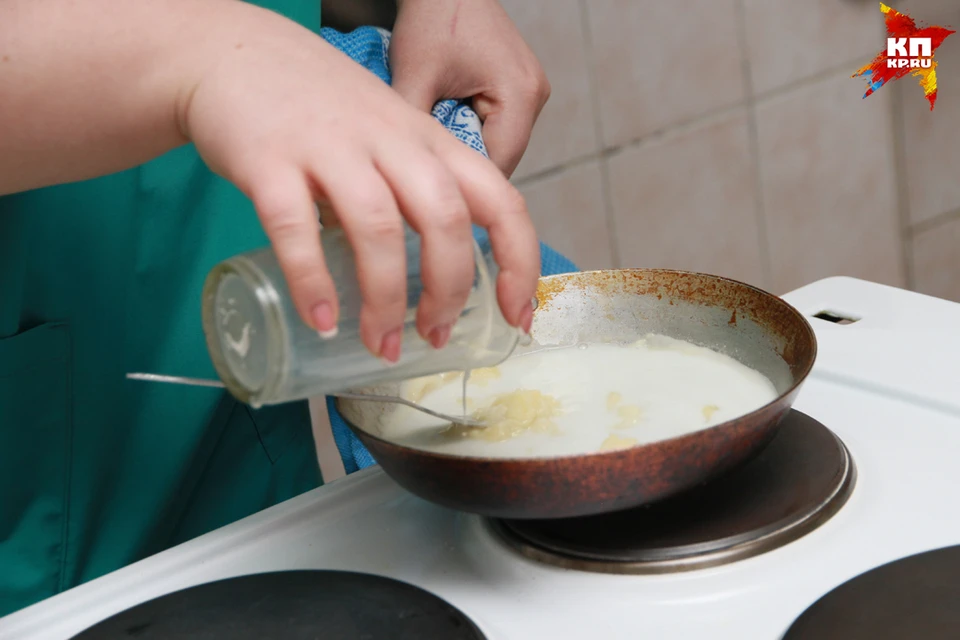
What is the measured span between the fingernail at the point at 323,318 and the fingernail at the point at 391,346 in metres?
0.03

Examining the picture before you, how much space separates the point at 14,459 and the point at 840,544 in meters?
0.53

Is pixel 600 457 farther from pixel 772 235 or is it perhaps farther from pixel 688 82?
pixel 772 235

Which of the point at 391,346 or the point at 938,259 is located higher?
the point at 391,346

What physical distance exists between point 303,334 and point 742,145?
4.05ft

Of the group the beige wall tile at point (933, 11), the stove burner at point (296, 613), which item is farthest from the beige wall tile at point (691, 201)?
the stove burner at point (296, 613)

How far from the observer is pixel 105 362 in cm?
70

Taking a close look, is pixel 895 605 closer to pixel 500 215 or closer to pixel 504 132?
pixel 500 215

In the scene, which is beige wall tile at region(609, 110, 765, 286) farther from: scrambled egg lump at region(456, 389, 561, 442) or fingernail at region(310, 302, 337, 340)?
fingernail at region(310, 302, 337, 340)

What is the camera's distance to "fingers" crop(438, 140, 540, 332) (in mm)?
447

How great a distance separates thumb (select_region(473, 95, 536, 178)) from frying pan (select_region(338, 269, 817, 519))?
17 cm

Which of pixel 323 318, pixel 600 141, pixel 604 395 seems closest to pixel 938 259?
pixel 600 141

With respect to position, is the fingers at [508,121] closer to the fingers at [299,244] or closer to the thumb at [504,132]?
the thumb at [504,132]

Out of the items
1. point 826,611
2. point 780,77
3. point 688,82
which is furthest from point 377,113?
point 780,77
